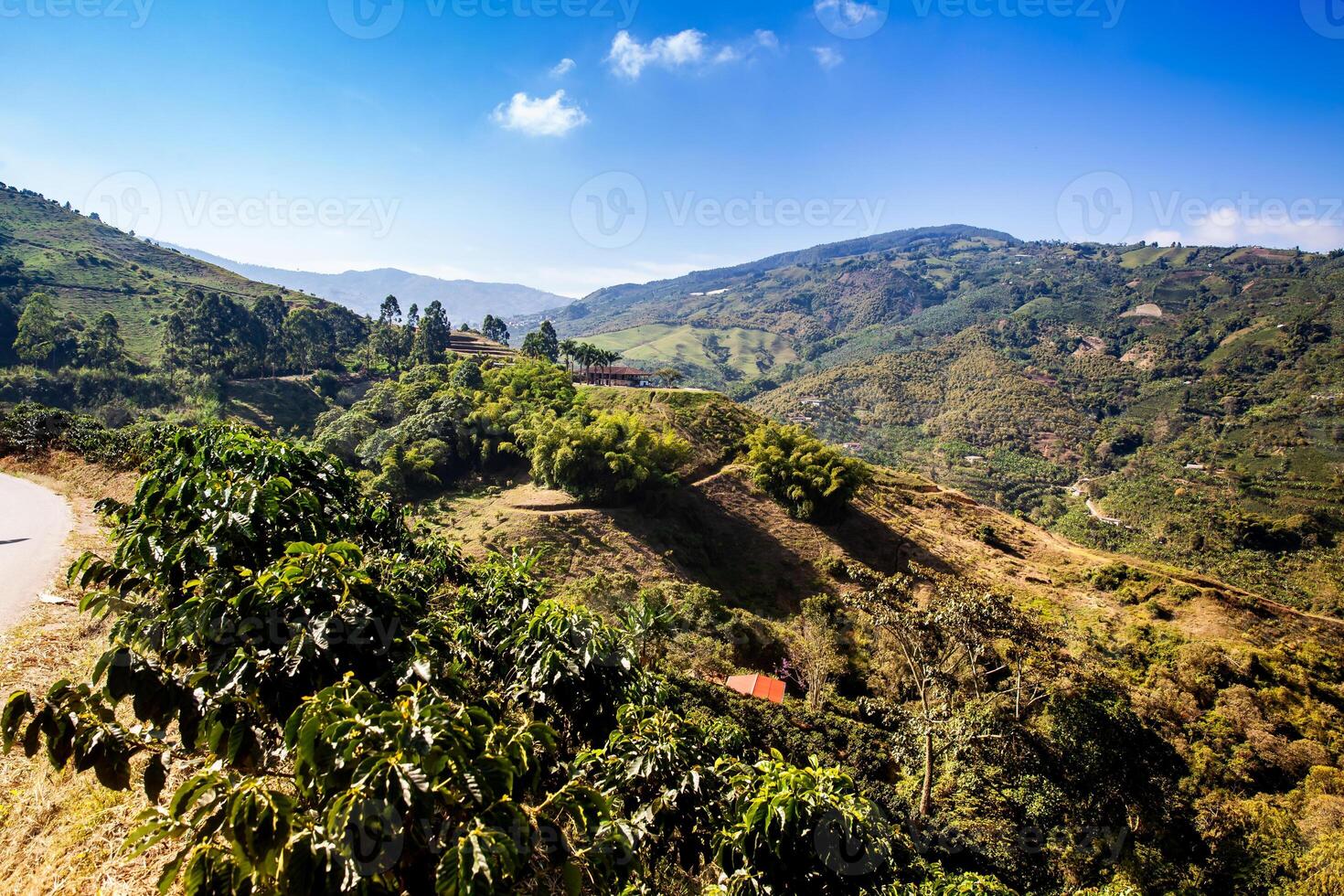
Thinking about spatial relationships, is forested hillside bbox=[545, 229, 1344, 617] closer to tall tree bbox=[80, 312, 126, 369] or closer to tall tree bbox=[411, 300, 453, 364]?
tall tree bbox=[411, 300, 453, 364]

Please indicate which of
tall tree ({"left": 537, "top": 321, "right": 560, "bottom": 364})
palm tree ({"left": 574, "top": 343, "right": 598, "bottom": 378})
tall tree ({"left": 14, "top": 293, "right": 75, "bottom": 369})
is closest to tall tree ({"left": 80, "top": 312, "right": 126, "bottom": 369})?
tall tree ({"left": 14, "top": 293, "right": 75, "bottom": 369})

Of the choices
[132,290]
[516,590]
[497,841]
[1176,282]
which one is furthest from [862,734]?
[1176,282]

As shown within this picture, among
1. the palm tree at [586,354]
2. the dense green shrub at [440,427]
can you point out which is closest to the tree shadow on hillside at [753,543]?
the dense green shrub at [440,427]

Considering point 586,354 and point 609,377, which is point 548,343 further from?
point 609,377

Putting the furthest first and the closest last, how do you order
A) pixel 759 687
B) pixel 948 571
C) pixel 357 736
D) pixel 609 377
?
pixel 609 377
pixel 948 571
pixel 759 687
pixel 357 736

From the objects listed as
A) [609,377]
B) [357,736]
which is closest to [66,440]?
[357,736]

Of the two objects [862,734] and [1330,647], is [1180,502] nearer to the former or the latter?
[1330,647]
